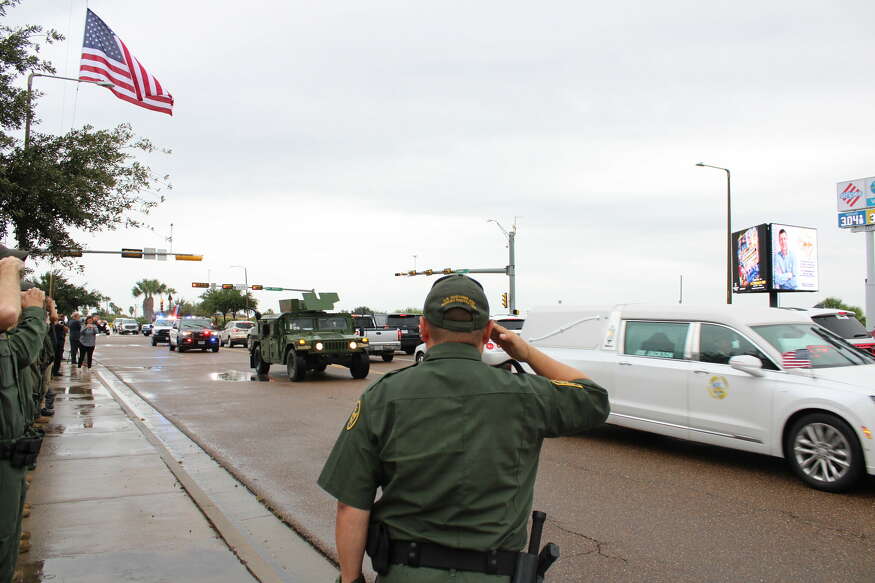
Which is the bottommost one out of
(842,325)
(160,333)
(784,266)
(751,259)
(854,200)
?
(160,333)

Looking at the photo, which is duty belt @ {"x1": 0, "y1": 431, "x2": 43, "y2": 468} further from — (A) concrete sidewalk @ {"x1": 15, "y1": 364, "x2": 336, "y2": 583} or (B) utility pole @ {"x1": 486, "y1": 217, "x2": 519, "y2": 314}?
(B) utility pole @ {"x1": 486, "y1": 217, "x2": 519, "y2": 314}

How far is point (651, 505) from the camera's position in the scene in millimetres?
5812

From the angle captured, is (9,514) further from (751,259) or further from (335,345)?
(751,259)

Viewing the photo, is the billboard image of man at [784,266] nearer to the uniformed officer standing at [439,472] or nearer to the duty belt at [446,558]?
the uniformed officer standing at [439,472]

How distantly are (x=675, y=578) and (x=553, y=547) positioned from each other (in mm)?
2653

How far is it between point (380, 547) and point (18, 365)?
6.94 ft

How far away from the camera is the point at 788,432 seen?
648 cm

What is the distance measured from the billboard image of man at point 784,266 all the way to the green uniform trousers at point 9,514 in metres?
36.6

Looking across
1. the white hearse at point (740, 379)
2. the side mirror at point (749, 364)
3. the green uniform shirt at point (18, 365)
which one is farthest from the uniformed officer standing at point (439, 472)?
the side mirror at point (749, 364)

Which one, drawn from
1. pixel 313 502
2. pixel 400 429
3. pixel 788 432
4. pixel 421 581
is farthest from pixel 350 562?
pixel 788 432

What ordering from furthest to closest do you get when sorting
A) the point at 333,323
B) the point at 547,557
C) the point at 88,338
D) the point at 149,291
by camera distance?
the point at 149,291
the point at 88,338
the point at 333,323
the point at 547,557

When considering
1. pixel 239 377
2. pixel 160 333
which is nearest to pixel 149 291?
pixel 160 333

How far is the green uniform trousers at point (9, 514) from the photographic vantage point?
2.90 m

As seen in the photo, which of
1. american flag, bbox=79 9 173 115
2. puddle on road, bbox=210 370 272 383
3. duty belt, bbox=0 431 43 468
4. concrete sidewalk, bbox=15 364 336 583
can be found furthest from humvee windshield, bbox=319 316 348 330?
duty belt, bbox=0 431 43 468
